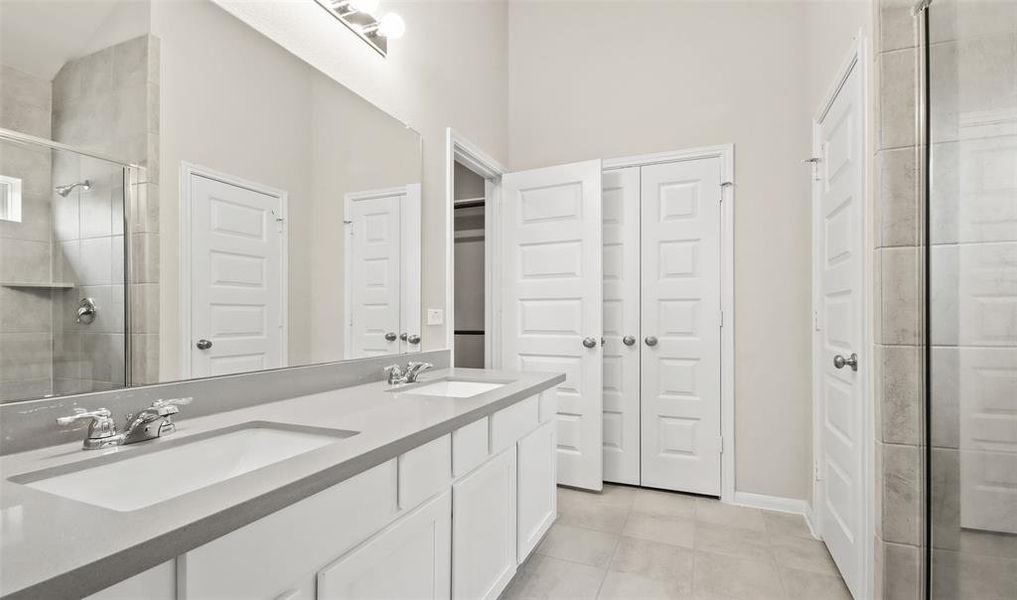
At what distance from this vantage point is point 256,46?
1.42 metres

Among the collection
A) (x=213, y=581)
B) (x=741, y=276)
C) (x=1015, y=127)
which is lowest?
(x=213, y=581)

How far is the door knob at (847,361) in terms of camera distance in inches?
67.7

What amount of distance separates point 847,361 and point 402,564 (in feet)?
5.63

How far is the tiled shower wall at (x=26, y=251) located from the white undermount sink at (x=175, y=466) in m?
0.24

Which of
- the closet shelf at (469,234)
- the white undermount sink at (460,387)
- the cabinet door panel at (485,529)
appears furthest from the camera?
the closet shelf at (469,234)

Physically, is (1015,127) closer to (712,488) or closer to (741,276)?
Result: (741,276)

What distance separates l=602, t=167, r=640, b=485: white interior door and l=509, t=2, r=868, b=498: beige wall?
312 millimetres

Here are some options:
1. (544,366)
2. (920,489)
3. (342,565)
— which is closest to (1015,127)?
(920,489)

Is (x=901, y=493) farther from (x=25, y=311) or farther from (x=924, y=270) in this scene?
(x=25, y=311)

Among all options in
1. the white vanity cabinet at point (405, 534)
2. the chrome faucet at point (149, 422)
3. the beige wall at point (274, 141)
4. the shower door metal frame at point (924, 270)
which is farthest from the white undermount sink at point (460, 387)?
the shower door metal frame at point (924, 270)

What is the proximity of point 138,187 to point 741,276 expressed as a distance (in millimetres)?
2758

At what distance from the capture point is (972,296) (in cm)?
120

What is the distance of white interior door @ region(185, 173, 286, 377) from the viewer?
4.02ft

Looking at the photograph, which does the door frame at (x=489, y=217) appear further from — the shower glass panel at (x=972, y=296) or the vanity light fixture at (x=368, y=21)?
the shower glass panel at (x=972, y=296)
